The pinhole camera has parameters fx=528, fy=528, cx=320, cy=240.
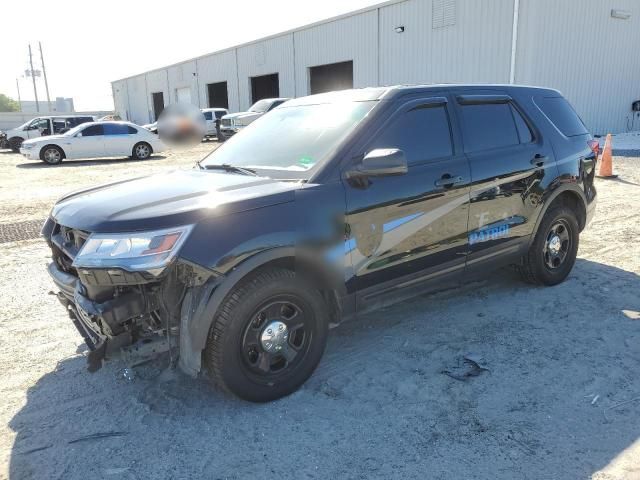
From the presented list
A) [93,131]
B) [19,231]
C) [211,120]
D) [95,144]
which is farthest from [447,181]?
[211,120]

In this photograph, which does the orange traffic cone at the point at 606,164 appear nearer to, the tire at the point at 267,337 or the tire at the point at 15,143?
the tire at the point at 267,337

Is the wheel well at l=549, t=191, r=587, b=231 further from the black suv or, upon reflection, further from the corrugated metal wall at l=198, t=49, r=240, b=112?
the corrugated metal wall at l=198, t=49, r=240, b=112

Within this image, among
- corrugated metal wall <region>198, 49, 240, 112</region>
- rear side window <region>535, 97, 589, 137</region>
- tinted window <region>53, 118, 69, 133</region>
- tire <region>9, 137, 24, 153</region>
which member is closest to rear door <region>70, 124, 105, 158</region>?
tinted window <region>53, 118, 69, 133</region>

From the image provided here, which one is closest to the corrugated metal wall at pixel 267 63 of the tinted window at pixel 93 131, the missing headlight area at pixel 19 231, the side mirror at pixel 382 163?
the tinted window at pixel 93 131

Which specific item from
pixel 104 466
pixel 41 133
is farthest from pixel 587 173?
pixel 41 133

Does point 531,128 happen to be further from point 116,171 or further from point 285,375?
point 116,171

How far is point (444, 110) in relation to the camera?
13.2ft

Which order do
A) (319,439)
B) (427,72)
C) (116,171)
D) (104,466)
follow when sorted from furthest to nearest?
(427,72)
(116,171)
(319,439)
(104,466)

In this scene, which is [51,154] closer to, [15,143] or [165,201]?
[15,143]

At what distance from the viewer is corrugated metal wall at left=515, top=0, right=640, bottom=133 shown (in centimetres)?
1872

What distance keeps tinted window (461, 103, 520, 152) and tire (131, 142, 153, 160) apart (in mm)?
17376

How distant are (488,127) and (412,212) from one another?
124cm

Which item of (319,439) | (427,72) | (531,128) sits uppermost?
(427,72)

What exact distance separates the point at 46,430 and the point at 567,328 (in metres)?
3.69
